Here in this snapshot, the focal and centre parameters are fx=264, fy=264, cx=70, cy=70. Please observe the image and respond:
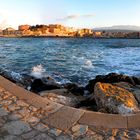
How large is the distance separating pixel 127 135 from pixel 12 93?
2.89 m

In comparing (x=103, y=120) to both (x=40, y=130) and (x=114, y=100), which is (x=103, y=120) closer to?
(x=40, y=130)

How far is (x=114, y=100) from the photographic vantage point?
6387 millimetres

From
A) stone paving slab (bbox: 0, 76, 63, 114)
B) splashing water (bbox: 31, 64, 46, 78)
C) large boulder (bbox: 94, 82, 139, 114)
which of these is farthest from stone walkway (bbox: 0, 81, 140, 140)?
splashing water (bbox: 31, 64, 46, 78)

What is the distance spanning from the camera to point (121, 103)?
20.4 ft

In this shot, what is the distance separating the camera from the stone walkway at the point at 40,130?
14.1 ft

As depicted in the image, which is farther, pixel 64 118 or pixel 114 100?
pixel 114 100

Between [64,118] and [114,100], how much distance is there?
1848mm

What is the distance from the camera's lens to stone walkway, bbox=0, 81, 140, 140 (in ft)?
14.1

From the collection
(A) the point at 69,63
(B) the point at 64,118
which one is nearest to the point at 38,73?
(A) the point at 69,63

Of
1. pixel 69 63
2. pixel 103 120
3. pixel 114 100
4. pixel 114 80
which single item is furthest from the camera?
pixel 69 63

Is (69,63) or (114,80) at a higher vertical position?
(114,80)

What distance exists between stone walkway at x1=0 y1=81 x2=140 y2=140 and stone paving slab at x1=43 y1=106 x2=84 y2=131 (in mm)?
49

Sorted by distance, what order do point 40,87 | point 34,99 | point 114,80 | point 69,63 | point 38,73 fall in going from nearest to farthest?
1. point 34,99
2. point 40,87
3. point 114,80
4. point 38,73
5. point 69,63

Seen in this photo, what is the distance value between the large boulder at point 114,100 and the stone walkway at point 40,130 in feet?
5.01
